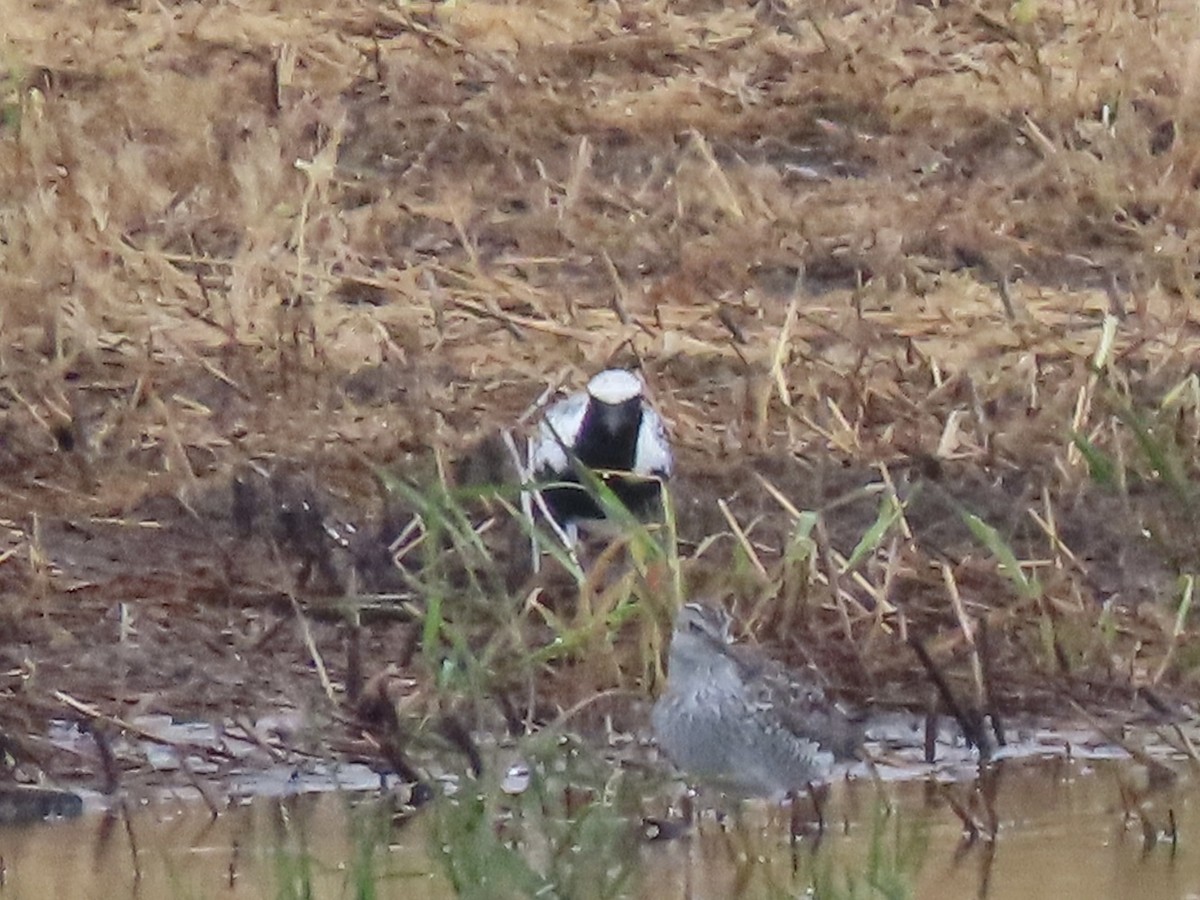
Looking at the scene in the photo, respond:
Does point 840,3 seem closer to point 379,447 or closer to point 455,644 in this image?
point 379,447

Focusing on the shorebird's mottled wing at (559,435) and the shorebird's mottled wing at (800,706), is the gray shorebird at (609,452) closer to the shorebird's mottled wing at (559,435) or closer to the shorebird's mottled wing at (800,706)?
the shorebird's mottled wing at (559,435)

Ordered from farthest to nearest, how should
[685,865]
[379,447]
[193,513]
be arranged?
[379,447] → [193,513] → [685,865]

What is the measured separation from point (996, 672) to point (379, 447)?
1.65 m

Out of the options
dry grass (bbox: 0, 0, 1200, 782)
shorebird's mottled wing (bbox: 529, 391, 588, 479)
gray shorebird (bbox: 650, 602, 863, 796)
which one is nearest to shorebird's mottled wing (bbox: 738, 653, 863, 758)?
gray shorebird (bbox: 650, 602, 863, 796)

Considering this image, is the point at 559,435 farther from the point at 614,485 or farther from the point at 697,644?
the point at 697,644

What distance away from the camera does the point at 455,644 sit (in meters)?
4.67

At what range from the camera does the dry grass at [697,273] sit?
5.62 m

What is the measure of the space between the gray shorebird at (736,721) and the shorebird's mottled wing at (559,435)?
3.88 feet

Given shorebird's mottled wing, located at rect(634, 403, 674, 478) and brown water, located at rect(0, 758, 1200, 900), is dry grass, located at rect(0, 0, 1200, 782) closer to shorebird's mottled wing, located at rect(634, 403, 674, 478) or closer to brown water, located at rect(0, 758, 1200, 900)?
shorebird's mottled wing, located at rect(634, 403, 674, 478)

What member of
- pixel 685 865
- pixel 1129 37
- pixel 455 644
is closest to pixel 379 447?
pixel 455 644

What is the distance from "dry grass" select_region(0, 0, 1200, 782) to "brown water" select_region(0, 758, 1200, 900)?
0.32 metres

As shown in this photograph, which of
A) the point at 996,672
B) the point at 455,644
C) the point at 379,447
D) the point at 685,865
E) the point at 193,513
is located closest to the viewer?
the point at 685,865

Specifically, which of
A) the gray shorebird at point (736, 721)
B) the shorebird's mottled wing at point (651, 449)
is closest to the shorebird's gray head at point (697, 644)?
the gray shorebird at point (736, 721)

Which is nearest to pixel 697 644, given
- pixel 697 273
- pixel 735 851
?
pixel 735 851
